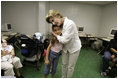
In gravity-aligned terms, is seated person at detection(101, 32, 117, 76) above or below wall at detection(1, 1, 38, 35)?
below

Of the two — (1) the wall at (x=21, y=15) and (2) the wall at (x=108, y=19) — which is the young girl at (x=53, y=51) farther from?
(2) the wall at (x=108, y=19)

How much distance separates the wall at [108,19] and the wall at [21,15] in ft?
10.4

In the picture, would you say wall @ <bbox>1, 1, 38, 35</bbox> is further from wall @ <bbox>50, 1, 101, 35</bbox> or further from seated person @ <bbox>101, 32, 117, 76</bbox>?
seated person @ <bbox>101, 32, 117, 76</bbox>

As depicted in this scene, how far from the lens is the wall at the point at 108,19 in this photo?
3.74 metres

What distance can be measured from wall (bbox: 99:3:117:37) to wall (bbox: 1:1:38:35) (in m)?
3.17

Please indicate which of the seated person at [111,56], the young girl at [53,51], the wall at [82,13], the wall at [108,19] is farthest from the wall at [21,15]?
the wall at [108,19]

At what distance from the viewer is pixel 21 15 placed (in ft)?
12.8

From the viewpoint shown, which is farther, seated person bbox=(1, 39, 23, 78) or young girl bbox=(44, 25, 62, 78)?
seated person bbox=(1, 39, 23, 78)

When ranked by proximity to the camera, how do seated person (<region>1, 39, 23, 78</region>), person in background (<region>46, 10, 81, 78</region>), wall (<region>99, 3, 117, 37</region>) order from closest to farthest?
person in background (<region>46, 10, 81, 78</region>)
seated person (<region>1, 39, 23, 78</region>)
wall (<region>99, 3, 117, 37</region>)

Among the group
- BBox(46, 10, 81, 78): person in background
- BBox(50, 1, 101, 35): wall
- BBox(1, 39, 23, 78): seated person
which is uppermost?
BBox(50, 1, 101, 35): wall

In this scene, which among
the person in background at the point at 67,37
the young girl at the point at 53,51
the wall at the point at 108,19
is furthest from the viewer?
the wall at the point at 108,19

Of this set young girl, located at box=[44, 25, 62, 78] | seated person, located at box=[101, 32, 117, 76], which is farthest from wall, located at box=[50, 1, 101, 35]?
A: young girl, located at box=[44, 25, 62, 78]

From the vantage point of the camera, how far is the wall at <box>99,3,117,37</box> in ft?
12.3

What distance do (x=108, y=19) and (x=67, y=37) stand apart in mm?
3699
